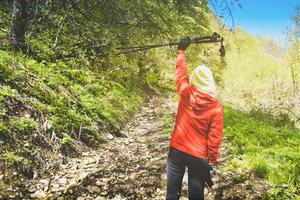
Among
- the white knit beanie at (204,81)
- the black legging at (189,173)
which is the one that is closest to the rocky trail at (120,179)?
the black legging at (189,173)

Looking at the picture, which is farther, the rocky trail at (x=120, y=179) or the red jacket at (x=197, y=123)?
the rocky trail at (x=120, y=179)

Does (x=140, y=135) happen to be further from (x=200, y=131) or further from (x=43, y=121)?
(x=200, y=131)

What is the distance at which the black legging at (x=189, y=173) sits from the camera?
15.3 ft

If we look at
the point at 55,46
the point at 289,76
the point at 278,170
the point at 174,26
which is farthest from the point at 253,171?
the point at 289,76

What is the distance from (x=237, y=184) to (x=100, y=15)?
1088 centimetres

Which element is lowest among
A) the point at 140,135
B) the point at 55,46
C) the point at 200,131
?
the point at 140,135

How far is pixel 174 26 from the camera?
19.2 m

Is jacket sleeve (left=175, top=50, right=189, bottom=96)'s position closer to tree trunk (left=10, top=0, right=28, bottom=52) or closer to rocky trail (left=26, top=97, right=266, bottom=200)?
rocky trail (left=26, top=97, right=266, bottom=200)

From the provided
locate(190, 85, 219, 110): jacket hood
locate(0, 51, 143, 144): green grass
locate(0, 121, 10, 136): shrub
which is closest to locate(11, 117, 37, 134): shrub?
locate(0, 51, 143, 144): green grass

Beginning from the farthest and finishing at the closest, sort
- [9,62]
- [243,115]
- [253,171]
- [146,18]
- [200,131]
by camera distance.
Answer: [146,18] < [243,115] < [9,62] < [253,171] < [200,131]

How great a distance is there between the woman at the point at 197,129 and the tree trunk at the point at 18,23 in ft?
21.8

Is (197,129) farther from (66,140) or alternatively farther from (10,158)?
(66,140)

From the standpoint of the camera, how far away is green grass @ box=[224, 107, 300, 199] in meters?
6.86

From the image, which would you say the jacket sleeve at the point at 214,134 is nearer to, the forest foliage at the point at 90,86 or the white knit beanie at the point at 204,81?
the white knit beanie at the point at 204,81
